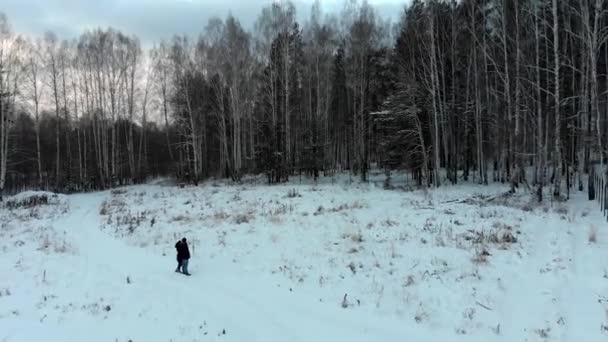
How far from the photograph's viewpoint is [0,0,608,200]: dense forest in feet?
81.7

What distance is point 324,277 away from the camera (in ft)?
31.1

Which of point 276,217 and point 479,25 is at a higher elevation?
point 479,25

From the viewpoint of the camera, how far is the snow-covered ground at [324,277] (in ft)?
22.9

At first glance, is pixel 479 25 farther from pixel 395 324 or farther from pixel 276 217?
pixel 395 324

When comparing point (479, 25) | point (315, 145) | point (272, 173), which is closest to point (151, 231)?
point (272, 173)

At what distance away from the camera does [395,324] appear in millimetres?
7066

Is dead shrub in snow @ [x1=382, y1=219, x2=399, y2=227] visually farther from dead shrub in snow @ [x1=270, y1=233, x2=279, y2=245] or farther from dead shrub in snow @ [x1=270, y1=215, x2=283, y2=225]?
dead shrub in snow @ [x1=270, y1=215, x2=283, y2=225]

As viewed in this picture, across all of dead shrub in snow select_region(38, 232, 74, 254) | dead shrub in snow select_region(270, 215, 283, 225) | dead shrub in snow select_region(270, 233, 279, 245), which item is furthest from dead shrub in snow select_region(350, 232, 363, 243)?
dead shrub in snow select_region(38, 232, 74, 254)

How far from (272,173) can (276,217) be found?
17605 millimetres

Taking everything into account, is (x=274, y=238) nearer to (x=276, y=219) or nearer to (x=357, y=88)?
Answer: (x=276, y=219)

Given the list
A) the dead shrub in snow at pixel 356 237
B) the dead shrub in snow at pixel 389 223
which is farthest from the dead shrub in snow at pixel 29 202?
the dead shrub in snow at pixel 389 223

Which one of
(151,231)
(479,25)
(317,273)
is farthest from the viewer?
(479,25)

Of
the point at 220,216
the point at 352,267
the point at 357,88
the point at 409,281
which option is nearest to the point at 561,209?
the point at 409,281

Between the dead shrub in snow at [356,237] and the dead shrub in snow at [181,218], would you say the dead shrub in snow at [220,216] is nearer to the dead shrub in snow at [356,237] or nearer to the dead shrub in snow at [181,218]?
the dead shrub in snow at [181,218]
